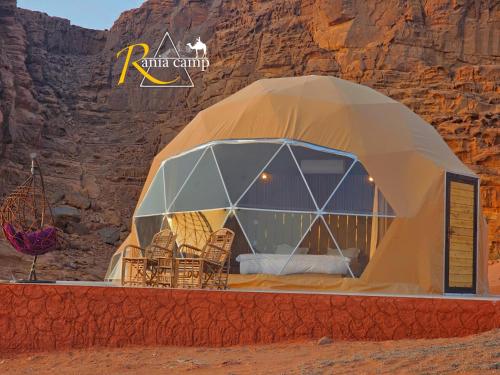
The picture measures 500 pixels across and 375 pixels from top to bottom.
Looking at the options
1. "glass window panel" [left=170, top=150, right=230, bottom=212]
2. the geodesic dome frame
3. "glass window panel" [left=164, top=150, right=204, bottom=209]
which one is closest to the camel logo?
"glass window panel" [left=164, top=150, right=204, bottom=209]

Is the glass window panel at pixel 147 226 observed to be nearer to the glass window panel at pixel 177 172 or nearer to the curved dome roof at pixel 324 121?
the glass window panel at pixel 177 172

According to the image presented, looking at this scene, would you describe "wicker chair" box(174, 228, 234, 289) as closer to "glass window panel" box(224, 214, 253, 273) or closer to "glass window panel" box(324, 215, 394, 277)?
"glass window panel" box(224, 214, 253, 273)

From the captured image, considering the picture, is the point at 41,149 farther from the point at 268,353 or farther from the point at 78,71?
the point at 268,353

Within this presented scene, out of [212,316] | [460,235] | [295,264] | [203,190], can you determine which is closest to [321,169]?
[295,264]

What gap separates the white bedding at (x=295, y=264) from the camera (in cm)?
1084

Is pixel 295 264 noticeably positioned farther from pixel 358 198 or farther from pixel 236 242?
pixel 358 198

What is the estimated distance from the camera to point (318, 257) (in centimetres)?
1094

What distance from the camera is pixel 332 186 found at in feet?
36.7

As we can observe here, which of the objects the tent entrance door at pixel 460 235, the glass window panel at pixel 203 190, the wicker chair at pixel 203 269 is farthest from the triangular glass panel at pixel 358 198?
the wicker chair at pixel 203 269

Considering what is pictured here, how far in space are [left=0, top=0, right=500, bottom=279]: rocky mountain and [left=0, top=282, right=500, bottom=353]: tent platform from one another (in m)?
17.3

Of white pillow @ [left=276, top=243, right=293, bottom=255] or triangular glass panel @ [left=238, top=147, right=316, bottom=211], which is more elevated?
triangular glass panel @ [left=238, top=147, right=316, bottom=211]

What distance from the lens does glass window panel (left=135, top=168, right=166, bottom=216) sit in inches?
502

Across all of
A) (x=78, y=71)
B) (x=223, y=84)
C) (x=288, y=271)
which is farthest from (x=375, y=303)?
(x=78, y=71)

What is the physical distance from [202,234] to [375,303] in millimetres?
4180
